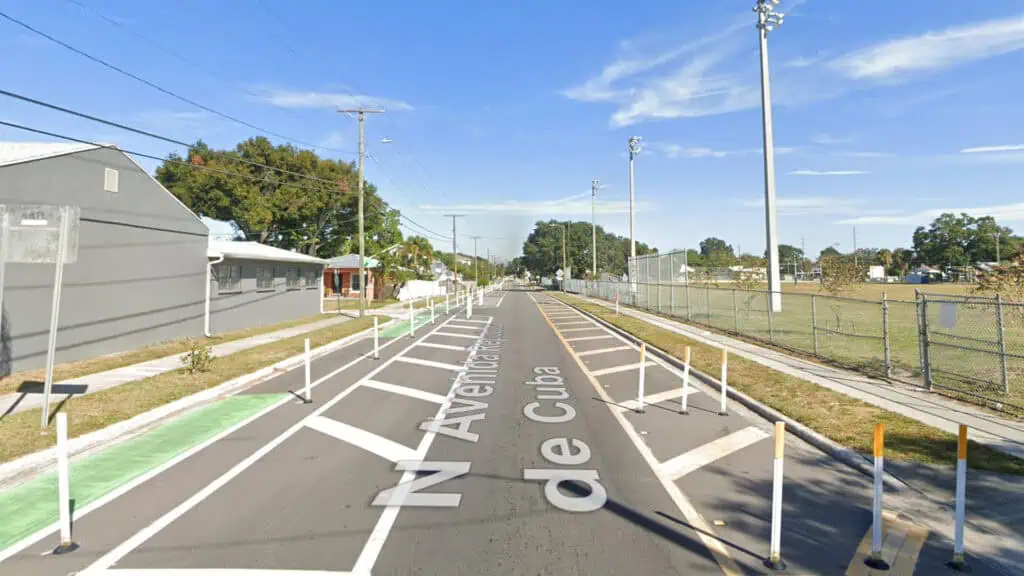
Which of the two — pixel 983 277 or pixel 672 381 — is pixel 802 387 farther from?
pixel 983 277

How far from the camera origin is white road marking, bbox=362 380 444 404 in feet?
36.3

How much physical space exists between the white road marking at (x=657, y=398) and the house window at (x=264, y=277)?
1976cm

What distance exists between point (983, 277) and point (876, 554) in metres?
11.0

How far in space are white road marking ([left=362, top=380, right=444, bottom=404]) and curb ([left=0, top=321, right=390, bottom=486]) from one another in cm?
261

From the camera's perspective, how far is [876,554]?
15.5 feet

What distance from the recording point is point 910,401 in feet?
34.0

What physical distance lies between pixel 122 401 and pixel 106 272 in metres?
8.10

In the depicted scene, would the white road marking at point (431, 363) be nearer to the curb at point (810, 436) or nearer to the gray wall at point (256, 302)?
the curb at point (810, 436)

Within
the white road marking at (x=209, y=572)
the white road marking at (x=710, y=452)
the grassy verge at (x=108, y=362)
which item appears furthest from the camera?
the grassy verge at (x=108, y=362)

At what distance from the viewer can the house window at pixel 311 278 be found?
106 feet

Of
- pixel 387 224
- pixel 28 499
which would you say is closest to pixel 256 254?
pixel 28 499

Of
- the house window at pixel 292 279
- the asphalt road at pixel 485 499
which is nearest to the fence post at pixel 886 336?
the asphalt road at pixel 485 499

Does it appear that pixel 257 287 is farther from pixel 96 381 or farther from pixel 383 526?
pixel 383 526

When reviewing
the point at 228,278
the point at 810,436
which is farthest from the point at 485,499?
the point at 228,278
